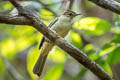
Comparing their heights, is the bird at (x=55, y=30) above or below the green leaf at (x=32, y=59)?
above

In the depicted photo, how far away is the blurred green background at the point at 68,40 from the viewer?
Result: 10.1ft

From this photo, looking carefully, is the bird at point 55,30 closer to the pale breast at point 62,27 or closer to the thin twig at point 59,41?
the pale breast at point 62,27

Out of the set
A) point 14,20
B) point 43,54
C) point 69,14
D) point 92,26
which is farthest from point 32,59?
point 14,20

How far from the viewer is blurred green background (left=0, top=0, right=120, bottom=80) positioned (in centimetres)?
308

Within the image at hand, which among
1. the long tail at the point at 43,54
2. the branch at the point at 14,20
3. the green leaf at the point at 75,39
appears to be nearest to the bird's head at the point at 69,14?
the green leaf at the point at 75,39

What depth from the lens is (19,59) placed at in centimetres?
602

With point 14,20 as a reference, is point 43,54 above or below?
below

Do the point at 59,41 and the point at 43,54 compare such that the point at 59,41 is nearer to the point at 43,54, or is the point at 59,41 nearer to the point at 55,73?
the point at 55,73

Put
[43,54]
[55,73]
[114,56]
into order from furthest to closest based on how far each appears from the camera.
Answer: [43,54] → [55,73] → [114,56]

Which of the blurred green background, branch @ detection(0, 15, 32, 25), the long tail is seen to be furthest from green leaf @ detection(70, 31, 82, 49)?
branch @ detection(0, 15, 32, 25)

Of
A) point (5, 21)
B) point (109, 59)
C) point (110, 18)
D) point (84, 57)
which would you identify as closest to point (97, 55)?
point (109, 59)

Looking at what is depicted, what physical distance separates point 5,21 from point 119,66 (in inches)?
69.5

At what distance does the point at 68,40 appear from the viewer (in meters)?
3.50

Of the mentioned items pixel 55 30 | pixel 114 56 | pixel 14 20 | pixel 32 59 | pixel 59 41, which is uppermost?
pixel 14 20
